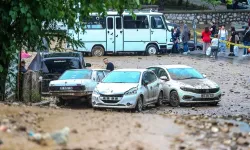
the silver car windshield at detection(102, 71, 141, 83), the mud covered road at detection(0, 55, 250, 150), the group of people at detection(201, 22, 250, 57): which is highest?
the group of people at detection(201, 22, 250, 57)

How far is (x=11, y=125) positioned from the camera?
11.5 metres

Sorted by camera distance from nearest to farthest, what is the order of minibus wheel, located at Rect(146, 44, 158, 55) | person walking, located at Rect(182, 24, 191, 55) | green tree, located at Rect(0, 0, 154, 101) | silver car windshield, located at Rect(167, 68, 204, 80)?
green tree, located at Rect(0, 0, 154, 101), silver car windshield, located at Rect(167, 68, 204, 80), person walking, located at Rect(182, 24, 191, 55), minibus wheel, located at Rect(146, 44, 158, 55)

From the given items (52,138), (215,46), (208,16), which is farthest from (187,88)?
(208,16)

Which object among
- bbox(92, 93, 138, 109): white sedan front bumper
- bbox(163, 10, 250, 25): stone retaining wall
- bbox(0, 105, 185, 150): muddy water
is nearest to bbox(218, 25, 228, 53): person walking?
bbox(163, 10, 250, 25): stone retaining wall

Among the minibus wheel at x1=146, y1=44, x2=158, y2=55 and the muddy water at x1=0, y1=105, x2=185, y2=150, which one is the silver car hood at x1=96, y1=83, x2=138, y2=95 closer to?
the muddy water at x1=0, y1=105, x2=185, y2=150

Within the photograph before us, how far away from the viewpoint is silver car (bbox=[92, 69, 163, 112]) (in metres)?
20.5

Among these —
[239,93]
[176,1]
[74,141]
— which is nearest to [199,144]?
[74,141]

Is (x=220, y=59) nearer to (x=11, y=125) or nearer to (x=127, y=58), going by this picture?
(x=127, y=58)

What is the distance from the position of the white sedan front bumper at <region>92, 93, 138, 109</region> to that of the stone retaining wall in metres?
29.5

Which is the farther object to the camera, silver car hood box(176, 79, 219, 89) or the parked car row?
silver car hood box(176, 79, 219, 89)

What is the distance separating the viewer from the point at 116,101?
2047 centimetres

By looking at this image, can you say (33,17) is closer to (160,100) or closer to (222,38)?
(160,100)

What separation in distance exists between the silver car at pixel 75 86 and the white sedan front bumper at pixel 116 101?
1947 mm

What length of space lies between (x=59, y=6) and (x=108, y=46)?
66.5 feet
